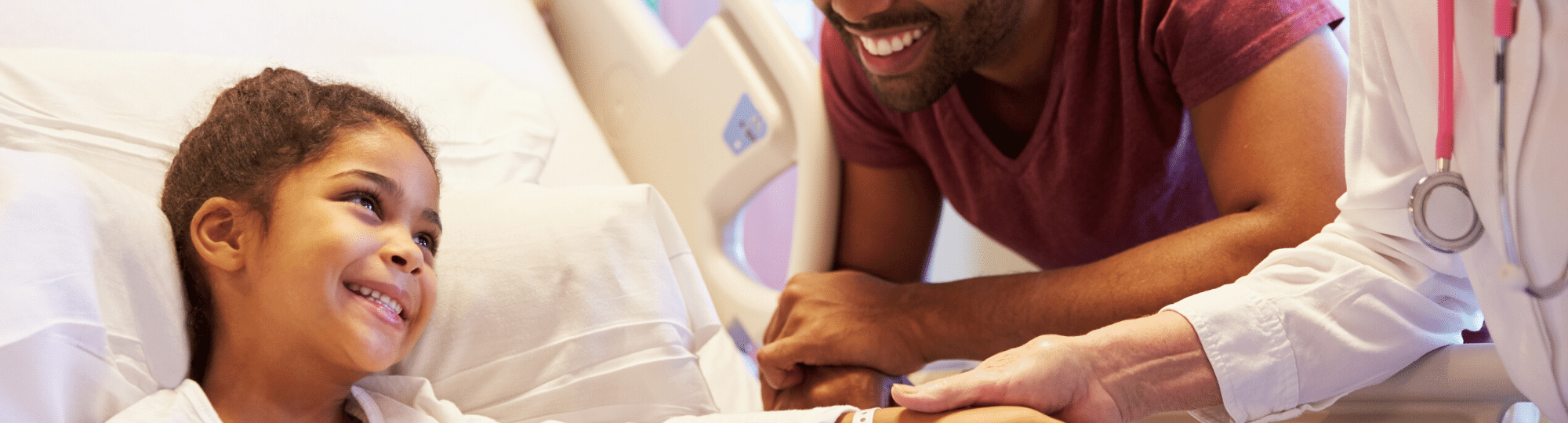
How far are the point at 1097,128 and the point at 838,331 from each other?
0.45m

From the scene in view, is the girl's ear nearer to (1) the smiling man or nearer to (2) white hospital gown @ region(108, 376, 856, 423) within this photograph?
(2) white hospital gown @ region(108, 376, 856, 423)

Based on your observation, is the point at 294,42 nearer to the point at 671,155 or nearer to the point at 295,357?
the point at 671,155

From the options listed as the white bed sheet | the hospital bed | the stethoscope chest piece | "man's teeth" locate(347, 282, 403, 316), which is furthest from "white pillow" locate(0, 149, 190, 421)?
the stethoscope chest piece

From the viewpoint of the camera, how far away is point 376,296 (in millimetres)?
A: 923

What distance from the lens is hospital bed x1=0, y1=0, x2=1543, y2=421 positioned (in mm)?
813

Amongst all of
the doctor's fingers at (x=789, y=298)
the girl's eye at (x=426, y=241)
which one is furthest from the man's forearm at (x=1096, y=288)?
the girl's eye at (x=426, y=241)

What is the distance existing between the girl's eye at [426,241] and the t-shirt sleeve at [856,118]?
676 millimetres

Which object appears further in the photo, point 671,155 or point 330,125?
point 671,155

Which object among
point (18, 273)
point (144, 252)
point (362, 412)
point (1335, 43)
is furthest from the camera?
point (1335, 43)

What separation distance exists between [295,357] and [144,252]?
0.51ft

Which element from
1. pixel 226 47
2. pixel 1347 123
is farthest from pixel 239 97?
pixel 1347 123

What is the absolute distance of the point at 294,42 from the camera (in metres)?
1.47

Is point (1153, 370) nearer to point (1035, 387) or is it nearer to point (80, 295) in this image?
point (1035, 387)

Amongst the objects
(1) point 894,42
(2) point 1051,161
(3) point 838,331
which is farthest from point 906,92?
(3) point 838,331
